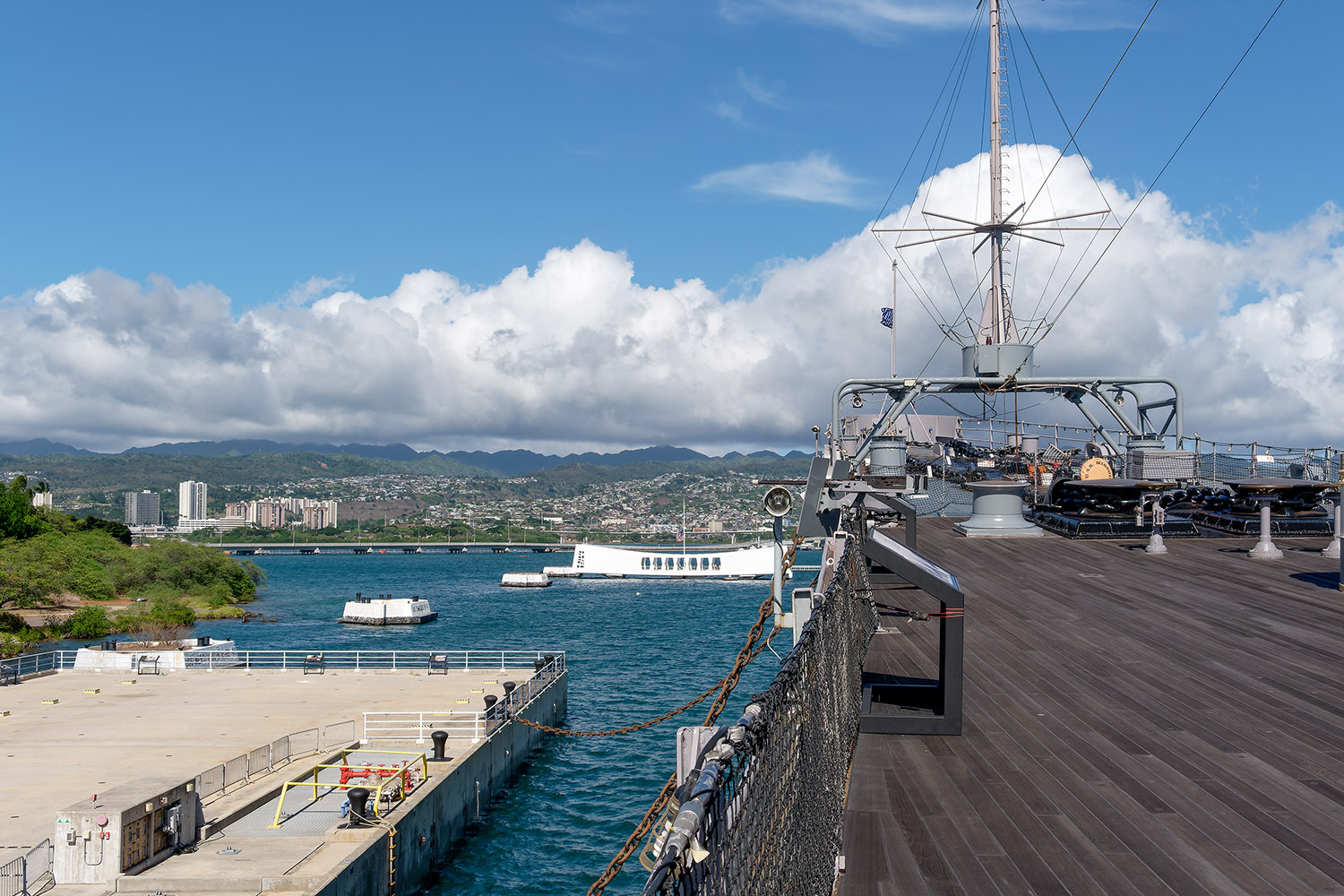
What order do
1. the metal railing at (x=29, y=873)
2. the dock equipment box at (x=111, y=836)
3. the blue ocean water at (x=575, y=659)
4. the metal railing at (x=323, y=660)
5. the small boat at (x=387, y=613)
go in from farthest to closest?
the small boat at (x=387, y=613) → the metal railing at (x=323, y=660) → the blue ocean water at (x=575, y=659) → the dock equipment box at (x=111, y=836) → the metal railing at (x=29, y=873)

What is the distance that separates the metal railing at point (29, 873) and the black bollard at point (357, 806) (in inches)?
172

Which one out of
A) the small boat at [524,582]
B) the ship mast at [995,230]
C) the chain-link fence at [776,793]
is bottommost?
the small boat at [524,582]

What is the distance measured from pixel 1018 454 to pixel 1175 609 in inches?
725

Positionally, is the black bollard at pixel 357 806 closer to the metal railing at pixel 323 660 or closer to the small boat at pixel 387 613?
the metal railing at pixel 323 660

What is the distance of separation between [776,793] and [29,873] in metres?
14.7

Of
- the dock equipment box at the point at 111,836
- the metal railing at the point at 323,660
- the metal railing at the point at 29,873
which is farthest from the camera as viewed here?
the metal railing at the point at 323,660

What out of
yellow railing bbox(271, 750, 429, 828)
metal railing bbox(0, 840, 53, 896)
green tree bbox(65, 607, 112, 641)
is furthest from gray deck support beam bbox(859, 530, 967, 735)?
green tree bbox(65, 607, 112, 641)

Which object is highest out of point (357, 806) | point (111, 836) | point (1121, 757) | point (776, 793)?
point (776, 793)

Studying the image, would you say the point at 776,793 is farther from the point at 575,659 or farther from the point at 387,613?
the point at 387,613

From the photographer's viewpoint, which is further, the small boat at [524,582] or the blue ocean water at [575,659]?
the small boat at [524,582]

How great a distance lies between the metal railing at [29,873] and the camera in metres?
12.6

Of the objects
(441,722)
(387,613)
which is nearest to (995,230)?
(441,722)

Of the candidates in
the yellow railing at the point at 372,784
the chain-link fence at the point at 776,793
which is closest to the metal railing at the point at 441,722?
the yellow railing at the point at 372,784

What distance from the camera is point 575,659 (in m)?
50.5
